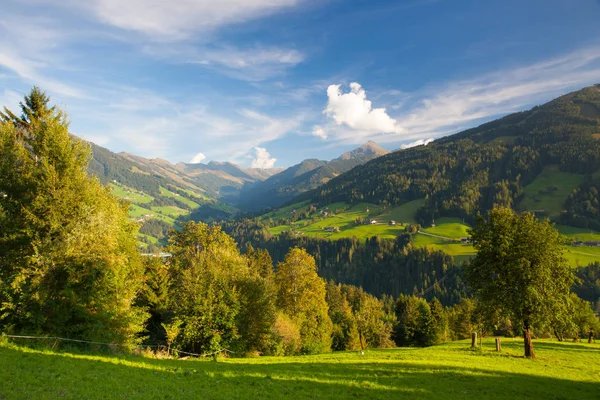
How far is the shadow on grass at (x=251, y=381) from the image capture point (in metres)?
14.6

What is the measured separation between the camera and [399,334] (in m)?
92.9

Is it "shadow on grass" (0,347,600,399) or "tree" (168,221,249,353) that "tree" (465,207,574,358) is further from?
"tree" (168,221,249,353)

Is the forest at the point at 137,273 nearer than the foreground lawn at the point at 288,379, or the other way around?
the foreground lawn at the point at 288,379

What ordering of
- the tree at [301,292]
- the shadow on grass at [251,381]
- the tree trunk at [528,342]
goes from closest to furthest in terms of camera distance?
the shadow on grass at [251,381] < the tree trunk at [528,342] < the tree at [301,292]

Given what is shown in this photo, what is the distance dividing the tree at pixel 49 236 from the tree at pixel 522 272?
3686cm

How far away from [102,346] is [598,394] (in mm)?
37524

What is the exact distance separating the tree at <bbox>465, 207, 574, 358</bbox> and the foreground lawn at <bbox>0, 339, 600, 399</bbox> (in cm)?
502

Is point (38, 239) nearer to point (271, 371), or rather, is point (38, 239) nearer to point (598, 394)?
point (271, 371)

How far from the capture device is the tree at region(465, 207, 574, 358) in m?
29.4

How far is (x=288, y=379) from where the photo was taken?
2028 centimetres

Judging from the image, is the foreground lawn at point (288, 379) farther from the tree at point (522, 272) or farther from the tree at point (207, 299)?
the tree at point (207, 299)

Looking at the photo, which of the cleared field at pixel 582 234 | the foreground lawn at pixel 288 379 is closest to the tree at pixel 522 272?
the foreground lawn at pixel 288 379

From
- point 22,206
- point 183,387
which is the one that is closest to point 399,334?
point 183,387

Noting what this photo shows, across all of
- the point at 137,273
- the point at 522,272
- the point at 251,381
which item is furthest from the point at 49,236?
the point at 522,272
